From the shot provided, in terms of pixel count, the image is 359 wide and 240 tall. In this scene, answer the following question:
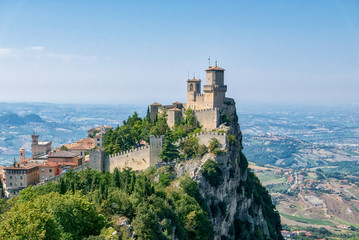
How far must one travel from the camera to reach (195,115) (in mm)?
58125

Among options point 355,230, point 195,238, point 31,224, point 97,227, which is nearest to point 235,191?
point 195,238

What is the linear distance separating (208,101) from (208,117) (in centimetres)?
310

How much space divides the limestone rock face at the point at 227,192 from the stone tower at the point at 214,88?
2.53m

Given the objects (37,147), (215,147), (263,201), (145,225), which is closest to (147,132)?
(215,147)

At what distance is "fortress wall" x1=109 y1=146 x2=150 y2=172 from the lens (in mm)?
51594

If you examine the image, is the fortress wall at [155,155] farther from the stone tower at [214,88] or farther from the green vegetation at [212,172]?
the stone tower at [214,88]

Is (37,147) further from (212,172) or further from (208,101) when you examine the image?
(212,172)

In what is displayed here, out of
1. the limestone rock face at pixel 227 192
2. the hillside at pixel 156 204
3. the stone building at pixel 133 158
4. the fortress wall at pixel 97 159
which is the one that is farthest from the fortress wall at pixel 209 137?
the fortress wall at pixel 97 159

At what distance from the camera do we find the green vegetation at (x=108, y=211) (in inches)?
926

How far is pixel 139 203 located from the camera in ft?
106

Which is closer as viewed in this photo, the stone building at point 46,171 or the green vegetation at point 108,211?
the green vegetation at point 108,211

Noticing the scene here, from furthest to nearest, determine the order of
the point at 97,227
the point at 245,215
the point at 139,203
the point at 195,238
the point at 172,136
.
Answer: the point at 245,215 < the point at 172,136 < the point at 195,238 < the point at 139,203 < the point at 97,227

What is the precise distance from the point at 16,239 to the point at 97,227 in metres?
7.52

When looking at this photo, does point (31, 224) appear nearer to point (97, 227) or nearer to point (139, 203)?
point (97, 227)
